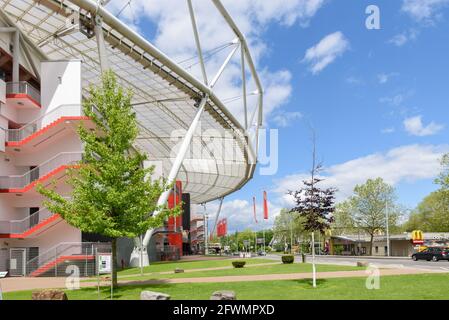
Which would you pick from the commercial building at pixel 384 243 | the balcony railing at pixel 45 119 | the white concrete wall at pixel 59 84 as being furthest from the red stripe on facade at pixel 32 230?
the commercial building at pixel 384 243

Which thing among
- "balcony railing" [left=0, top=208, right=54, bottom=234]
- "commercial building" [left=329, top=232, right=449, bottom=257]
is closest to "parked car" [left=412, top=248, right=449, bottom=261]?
"commercial building" [left=329, top=232, right=449, bottom=257]

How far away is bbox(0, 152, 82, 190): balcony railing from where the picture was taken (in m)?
37.3

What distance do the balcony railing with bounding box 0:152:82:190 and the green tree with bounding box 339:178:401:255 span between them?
56112mm

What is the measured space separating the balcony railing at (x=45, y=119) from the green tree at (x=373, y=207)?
56.1 meters

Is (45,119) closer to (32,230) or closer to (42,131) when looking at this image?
(42,131)

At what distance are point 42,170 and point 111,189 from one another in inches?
755

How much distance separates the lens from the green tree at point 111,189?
70.7 feet

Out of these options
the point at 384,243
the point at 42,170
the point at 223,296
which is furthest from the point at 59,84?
the point at 384,243

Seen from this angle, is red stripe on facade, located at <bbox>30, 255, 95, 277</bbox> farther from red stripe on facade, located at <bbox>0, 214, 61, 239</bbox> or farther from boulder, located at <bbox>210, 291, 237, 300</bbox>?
boulder, located at <bbox>210, 291, 237, 300</bbox>

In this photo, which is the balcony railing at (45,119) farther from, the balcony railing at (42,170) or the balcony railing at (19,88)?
the balcony railing at (42,170)

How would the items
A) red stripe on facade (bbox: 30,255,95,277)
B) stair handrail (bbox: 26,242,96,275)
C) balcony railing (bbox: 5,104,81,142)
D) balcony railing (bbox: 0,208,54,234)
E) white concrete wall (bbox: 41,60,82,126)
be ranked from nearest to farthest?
red stripe on facade (bbox: 30,255,95,277), stair handrail (bbox: 26,242,96,275), balcony railing (bbox: 0,208,54,234), balcony railing (bbox: 5,104,81,142), white concrete wall (bbox: 41,60,82,126)

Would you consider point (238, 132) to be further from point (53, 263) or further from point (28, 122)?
point (53, 263)

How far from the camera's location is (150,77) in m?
56.1
